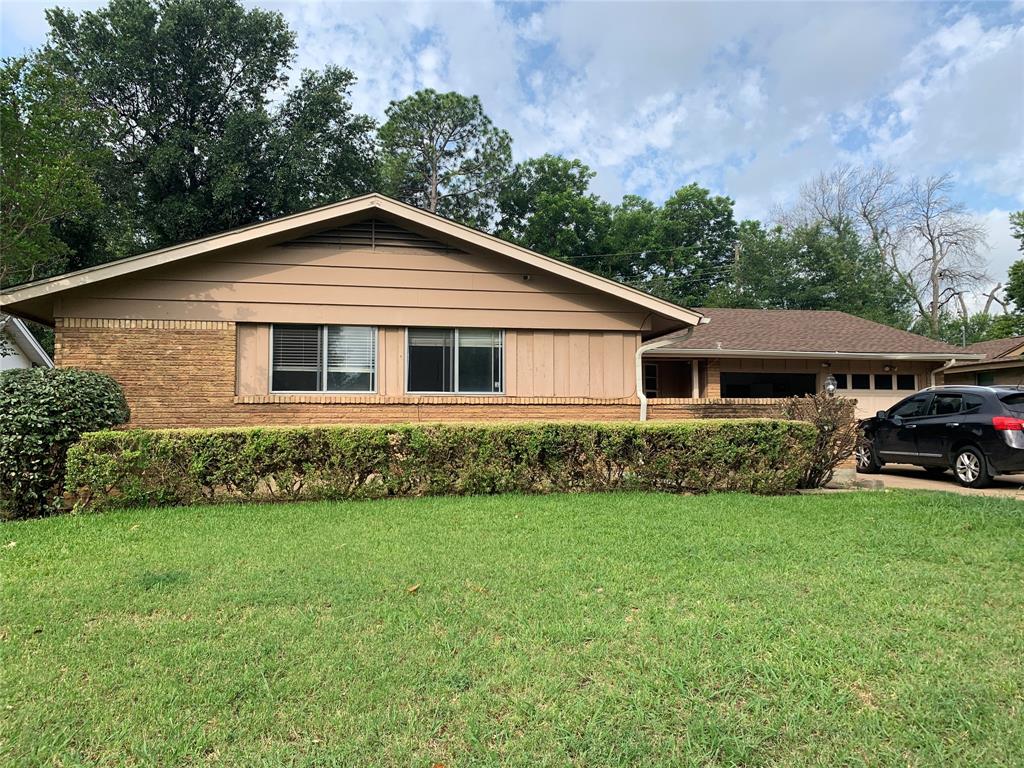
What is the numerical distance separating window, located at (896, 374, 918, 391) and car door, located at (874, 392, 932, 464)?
20.5ft

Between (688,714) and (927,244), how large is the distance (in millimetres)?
42428

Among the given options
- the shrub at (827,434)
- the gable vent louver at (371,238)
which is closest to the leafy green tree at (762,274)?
the shrub at (827,434)

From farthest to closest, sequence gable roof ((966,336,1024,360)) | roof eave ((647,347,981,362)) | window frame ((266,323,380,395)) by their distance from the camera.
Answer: gable roof ((966,336,1024,360)), roof eave ((647,347,981,362)), window frame ((266,323,380,395))

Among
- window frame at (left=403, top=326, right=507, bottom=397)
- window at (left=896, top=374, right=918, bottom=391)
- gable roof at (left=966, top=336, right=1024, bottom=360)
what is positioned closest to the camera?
window frame at (left=403, top=326, right=507, bottom=397)

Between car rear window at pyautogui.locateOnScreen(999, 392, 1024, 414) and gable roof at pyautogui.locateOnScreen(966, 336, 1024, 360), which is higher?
gable roof at pyautogui.locateOnScreen(966, 336, 1024, 360)

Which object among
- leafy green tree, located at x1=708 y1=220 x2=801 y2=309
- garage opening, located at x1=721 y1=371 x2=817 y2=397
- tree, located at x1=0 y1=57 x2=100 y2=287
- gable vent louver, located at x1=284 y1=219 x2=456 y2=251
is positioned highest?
leafy green tree, located at x1=708 y1=220 x2=801 y2=309

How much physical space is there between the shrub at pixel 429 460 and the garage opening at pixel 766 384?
7.98 metres

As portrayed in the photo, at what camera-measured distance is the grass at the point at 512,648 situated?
2166 mm

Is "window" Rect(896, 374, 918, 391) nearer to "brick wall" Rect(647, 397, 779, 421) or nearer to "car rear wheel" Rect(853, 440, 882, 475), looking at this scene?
"car rear wheel" Rect(853, 440, 882, 475)

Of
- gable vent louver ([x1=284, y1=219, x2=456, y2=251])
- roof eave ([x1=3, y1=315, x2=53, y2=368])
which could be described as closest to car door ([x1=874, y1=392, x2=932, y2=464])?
gable vent louver ([x1=284, y1=219, x2=456, y2=251])

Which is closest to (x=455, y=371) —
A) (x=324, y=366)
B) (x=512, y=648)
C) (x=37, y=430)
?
(x=324, y=366)

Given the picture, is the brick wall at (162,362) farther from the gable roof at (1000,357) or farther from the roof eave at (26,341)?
the gable roof at (1000,357)

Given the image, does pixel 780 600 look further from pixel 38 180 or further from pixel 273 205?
pixel 273 205

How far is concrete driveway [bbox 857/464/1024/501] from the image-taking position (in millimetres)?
7905
